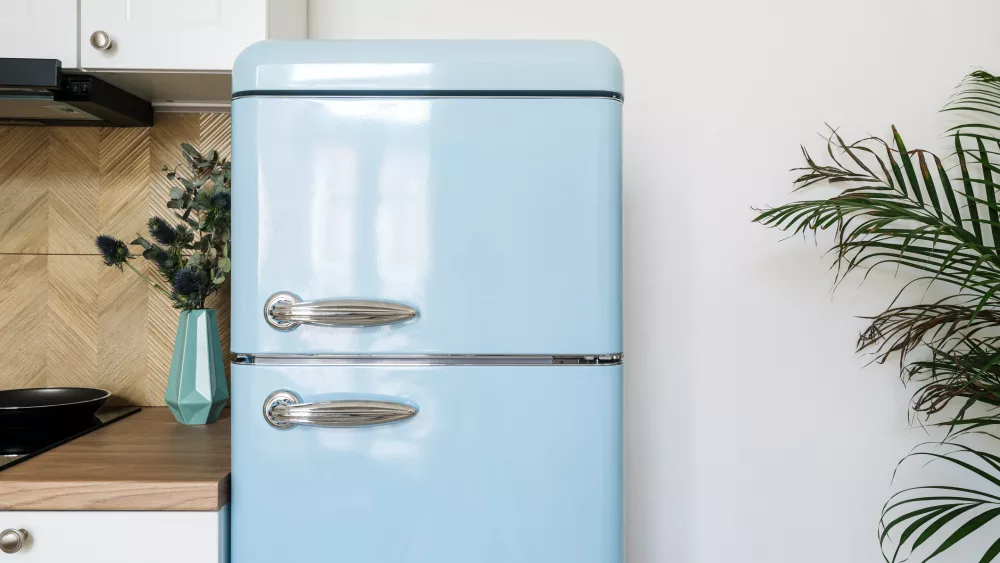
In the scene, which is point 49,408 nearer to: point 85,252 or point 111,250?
point 111,250

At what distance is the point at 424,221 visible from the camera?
1063 mm

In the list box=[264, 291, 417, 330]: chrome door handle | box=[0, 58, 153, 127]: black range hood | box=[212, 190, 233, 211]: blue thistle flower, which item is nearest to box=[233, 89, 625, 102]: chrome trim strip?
box=[264, 291, 417, 330]: chrome door handle

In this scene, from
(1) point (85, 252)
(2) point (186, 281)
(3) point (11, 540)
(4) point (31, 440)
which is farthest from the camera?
(1) point (85, 252)

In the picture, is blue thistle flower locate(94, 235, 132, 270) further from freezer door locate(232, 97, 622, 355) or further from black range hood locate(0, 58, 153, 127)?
freezer door locate(232, 97, 622, 355)

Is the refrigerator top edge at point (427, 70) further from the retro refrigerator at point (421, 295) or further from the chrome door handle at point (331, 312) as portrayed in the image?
the chrome door handle at point (331, 312)

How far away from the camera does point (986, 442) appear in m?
1.72

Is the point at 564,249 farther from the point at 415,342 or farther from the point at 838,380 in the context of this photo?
the point at 838,380

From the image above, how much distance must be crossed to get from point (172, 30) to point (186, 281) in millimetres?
507

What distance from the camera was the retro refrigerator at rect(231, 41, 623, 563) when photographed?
3.46 ft

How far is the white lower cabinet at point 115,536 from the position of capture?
1.04m

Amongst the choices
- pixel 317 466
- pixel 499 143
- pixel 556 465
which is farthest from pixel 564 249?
pixel 317 466

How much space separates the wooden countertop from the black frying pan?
0.10 metres

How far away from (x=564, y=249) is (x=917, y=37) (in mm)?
1296

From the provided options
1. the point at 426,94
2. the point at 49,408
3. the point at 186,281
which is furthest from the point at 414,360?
the point at 49,408
